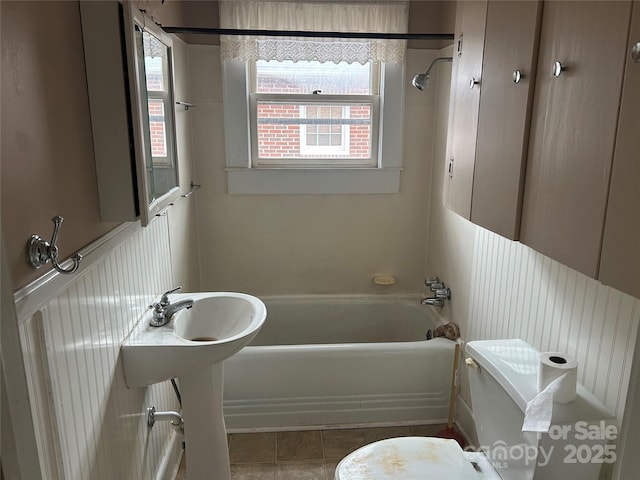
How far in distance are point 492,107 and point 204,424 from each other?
1.52 m

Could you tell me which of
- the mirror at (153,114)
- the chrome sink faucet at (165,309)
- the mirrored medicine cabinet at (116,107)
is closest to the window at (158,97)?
the mirror at (153,114)

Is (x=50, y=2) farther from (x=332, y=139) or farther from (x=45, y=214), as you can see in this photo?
(x=332, y=139)

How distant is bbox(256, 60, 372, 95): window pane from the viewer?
112 inches

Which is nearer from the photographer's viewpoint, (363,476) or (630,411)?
(630,411)

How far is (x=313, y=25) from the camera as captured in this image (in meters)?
2.69

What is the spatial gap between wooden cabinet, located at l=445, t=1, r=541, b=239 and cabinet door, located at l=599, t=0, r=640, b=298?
0.37 metres

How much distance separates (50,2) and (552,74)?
118 cm

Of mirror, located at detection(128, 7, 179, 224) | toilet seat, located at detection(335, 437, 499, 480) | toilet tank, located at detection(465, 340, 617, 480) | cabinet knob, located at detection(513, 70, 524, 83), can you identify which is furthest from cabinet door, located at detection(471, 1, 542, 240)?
mirror, located at detection(128, 7, 179, 224)

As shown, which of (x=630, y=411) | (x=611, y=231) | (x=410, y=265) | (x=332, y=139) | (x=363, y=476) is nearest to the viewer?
(x=630, y=411)

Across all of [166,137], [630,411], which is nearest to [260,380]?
[166,137]

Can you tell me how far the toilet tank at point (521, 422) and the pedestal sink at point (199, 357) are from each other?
814 millimetres

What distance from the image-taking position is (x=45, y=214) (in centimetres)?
102

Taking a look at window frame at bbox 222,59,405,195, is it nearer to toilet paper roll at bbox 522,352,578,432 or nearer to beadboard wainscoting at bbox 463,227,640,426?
beadboard wainscoting at bbox 463,227,640,426

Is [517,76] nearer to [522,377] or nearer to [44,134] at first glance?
[522,377]
